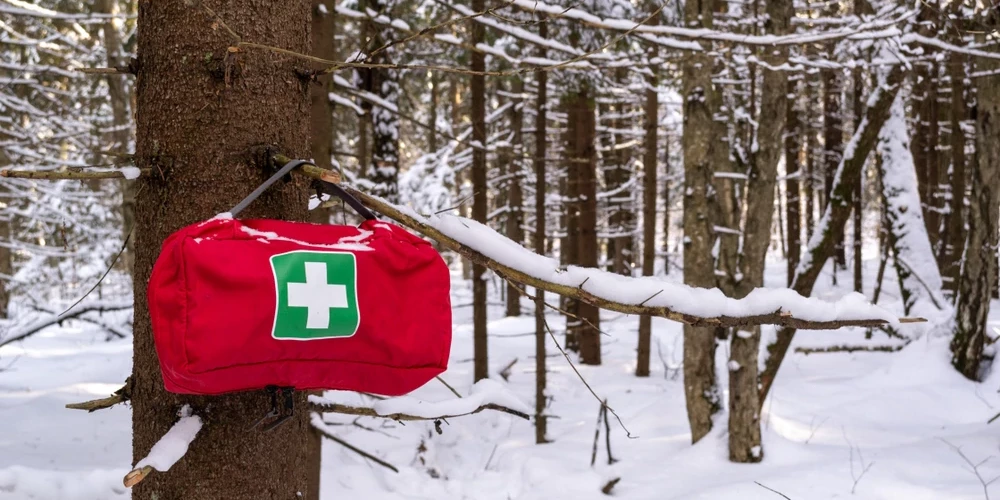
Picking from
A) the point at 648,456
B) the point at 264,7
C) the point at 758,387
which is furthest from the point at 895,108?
the point at 264,7

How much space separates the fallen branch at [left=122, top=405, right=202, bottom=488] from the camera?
133cm

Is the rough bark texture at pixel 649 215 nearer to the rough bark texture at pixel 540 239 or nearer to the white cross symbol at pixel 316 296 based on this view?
the rough bark texture at pixel 540 239

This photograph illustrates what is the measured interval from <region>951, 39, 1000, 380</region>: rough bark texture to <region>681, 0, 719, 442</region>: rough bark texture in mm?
2829

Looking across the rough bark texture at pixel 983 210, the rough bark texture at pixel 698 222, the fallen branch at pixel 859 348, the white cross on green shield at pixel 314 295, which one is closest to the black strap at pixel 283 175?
the white cross on green shield at pixel 314 295

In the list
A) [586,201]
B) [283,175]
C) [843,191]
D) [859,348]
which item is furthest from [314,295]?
[586,201]

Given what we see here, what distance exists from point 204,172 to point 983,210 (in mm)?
8019

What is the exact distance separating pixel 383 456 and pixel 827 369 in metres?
7.12

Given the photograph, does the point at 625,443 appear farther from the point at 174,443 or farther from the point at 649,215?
the point at 174,443

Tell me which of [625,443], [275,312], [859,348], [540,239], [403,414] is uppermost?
[275,312]

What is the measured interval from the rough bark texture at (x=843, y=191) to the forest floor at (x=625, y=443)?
64cm

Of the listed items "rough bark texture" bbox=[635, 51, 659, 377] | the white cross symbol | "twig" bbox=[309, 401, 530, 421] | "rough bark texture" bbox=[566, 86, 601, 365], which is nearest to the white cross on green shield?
the white cross symbol

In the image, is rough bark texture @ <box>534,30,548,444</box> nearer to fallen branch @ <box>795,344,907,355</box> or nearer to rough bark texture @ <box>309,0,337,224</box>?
rough bark texture @ <box>309,0,337,224</box>

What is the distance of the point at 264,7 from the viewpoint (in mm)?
1644

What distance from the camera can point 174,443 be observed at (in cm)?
141
